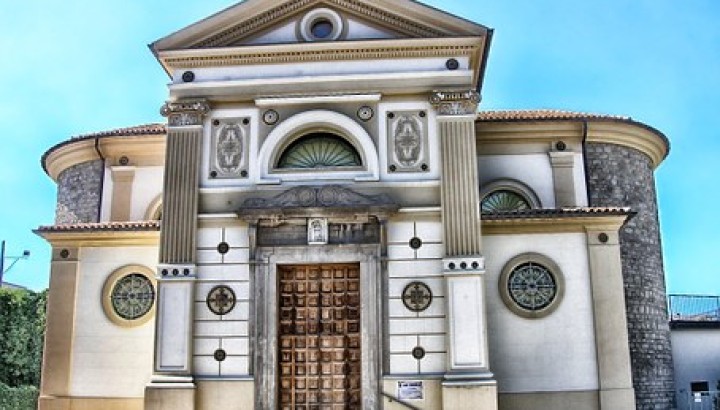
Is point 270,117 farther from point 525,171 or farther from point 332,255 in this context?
point 525,171

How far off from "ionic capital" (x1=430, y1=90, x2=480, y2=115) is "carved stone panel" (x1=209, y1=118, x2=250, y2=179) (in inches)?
158

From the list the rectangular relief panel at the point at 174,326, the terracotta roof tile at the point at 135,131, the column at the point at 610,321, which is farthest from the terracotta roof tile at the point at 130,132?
the column at the point at 610,321

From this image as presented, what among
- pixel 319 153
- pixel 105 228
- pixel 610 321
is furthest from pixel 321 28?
pixel 610 321

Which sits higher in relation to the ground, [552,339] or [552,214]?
[552,214]

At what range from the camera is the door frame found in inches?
577

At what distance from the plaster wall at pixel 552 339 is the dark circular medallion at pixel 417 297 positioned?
178cm

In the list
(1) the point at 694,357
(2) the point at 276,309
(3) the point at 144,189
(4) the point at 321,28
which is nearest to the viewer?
(2) the point at 276,309

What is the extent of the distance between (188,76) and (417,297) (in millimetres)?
6741

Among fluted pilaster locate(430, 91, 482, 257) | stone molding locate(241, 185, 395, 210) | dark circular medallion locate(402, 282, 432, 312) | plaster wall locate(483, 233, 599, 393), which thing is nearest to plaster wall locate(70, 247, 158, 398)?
stone molding locate(241, 185, 395, 210)

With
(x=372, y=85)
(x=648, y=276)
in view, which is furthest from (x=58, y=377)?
(x=648, y=276)

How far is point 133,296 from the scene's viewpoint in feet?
55.5

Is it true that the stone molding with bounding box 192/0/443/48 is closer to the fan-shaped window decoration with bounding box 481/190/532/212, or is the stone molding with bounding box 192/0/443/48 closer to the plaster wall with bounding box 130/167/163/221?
the plaster wall with bounding box 130/167/163/221

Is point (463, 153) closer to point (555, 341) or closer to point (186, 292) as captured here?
point (555, 341)

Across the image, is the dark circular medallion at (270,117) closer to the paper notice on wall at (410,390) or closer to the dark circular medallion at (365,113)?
the dark circular medallion at (365,113)
